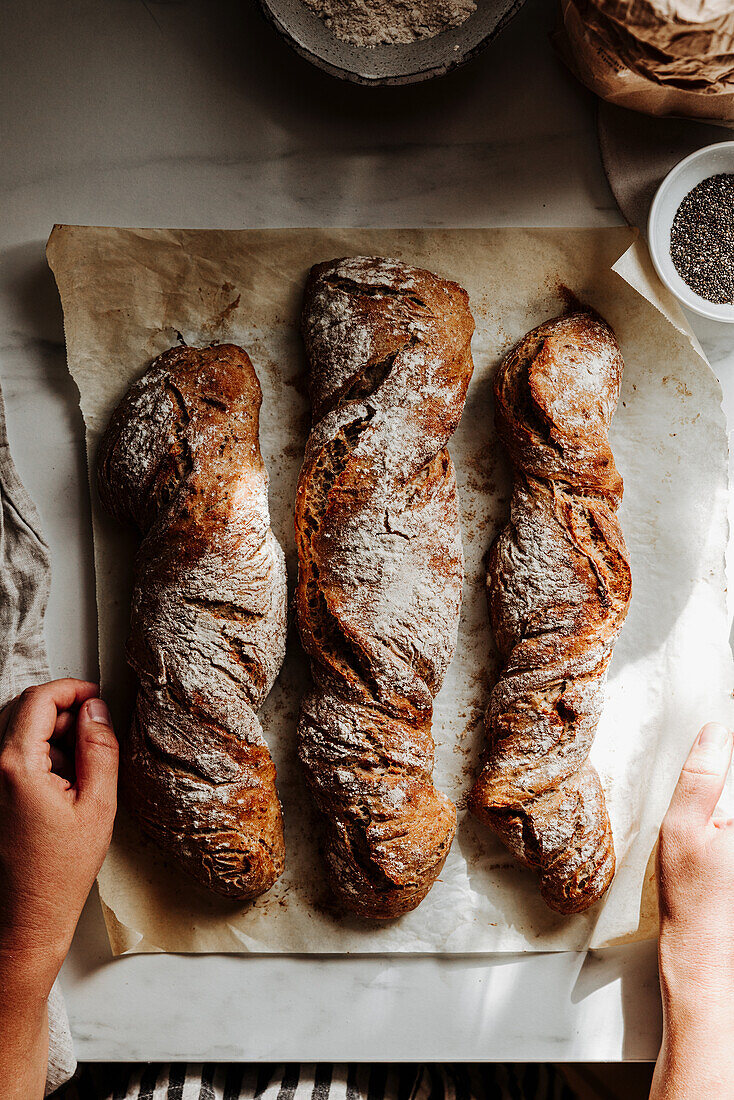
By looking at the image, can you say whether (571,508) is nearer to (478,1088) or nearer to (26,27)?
(478,1088)

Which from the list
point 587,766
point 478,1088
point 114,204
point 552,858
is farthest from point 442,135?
point 478,1088

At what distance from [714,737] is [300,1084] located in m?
0.99

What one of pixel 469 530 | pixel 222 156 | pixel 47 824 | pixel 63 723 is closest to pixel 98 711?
pixel 63 723

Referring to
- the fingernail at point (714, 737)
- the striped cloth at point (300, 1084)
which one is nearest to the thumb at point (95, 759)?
the striped cloth at point (300, 1084)

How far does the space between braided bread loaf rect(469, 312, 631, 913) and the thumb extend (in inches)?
24.7

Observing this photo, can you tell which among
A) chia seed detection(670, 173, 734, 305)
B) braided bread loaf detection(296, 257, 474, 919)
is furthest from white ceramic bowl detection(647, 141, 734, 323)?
braided bread loaf detection(296, 257, 474, 919)

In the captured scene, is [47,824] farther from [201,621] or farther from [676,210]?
[676,210]

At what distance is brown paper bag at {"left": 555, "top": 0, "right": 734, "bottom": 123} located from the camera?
1132mm

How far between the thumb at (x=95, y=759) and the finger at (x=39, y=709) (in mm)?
34

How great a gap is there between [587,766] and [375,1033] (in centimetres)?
62

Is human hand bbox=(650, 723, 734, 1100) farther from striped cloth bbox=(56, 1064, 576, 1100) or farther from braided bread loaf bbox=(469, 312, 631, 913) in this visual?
striped cloth bbox=(56, 1064, 576, 1100)

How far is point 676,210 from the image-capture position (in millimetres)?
1393

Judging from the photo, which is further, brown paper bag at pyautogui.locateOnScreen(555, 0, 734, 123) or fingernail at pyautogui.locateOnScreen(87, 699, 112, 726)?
fingernail at pyautogui.locateOnScreen(87, 699, 112, 726)

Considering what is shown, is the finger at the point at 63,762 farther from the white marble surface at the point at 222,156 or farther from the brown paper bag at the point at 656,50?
the brown paper bag at the point at 656,50
